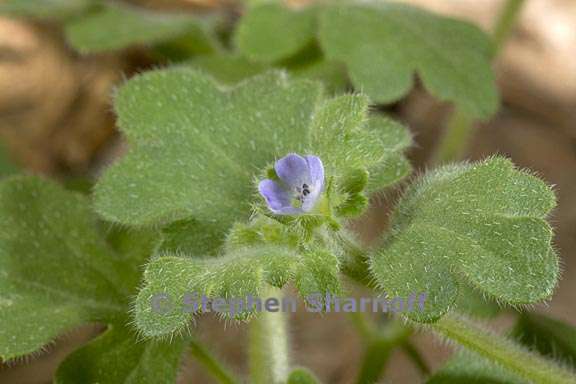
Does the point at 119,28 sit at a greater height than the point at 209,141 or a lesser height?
lesser

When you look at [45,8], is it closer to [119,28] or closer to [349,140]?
[119,28]

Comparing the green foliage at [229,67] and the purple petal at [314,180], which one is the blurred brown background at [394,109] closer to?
the green foliage at [229,67]

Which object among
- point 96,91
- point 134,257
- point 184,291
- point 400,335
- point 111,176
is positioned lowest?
point 96,91

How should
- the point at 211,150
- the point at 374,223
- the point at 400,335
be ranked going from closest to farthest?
the point at 211,150 → the point at 400,335 → the point at 374,223

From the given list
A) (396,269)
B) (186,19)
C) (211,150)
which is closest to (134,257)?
(211,150)

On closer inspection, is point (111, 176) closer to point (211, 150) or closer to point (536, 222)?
point (211, 150)

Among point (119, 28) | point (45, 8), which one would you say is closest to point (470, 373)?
point (119, 28)

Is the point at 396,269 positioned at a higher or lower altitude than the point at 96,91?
higher
